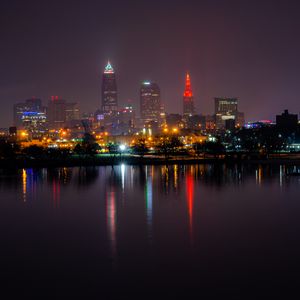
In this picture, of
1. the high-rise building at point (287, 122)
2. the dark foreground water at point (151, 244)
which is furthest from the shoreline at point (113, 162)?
the high-rise building at point (287, 122)

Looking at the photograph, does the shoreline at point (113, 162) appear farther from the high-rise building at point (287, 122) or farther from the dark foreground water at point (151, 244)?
the high-rise building at point (287, 122)

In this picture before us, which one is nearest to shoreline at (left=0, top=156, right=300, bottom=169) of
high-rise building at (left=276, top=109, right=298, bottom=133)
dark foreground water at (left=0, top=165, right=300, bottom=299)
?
dark foreground water at (left=0, top=165, right=300, bottom=299)

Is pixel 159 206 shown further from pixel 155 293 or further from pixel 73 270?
pixel 155 293

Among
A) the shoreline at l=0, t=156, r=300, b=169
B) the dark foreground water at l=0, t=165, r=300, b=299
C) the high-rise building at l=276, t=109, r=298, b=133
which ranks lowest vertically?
the dark foreground water at l=0, t=165, r=300, b=299

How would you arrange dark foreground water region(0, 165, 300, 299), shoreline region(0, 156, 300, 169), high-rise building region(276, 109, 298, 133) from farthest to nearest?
A: high-rise building region(276, 109, 298, 133) < shoreline region(0, 156, 300, 169) < dark foreground water region(0, 165, 300, 299)

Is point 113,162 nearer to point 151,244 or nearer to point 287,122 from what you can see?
point 151,244

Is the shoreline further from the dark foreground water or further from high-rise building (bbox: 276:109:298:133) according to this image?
high-rise building (bbox: 276:109:298:133)

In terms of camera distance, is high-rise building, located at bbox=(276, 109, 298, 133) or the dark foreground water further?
high-rise building, located at bbox=(276, 109, 298, 133)

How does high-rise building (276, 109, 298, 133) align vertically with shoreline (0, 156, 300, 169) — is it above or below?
above

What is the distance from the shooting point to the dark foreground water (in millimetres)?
8266

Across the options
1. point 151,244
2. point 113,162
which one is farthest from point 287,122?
point 151,244

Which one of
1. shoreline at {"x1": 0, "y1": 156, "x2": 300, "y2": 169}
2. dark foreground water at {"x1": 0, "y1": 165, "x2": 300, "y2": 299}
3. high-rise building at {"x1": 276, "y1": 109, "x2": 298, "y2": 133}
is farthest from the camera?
high-rise building at {"x1": 276, "y1": 109, "x2": 298, "y2": 133}

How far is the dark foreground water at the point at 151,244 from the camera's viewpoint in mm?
8266

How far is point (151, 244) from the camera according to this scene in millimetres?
11008
